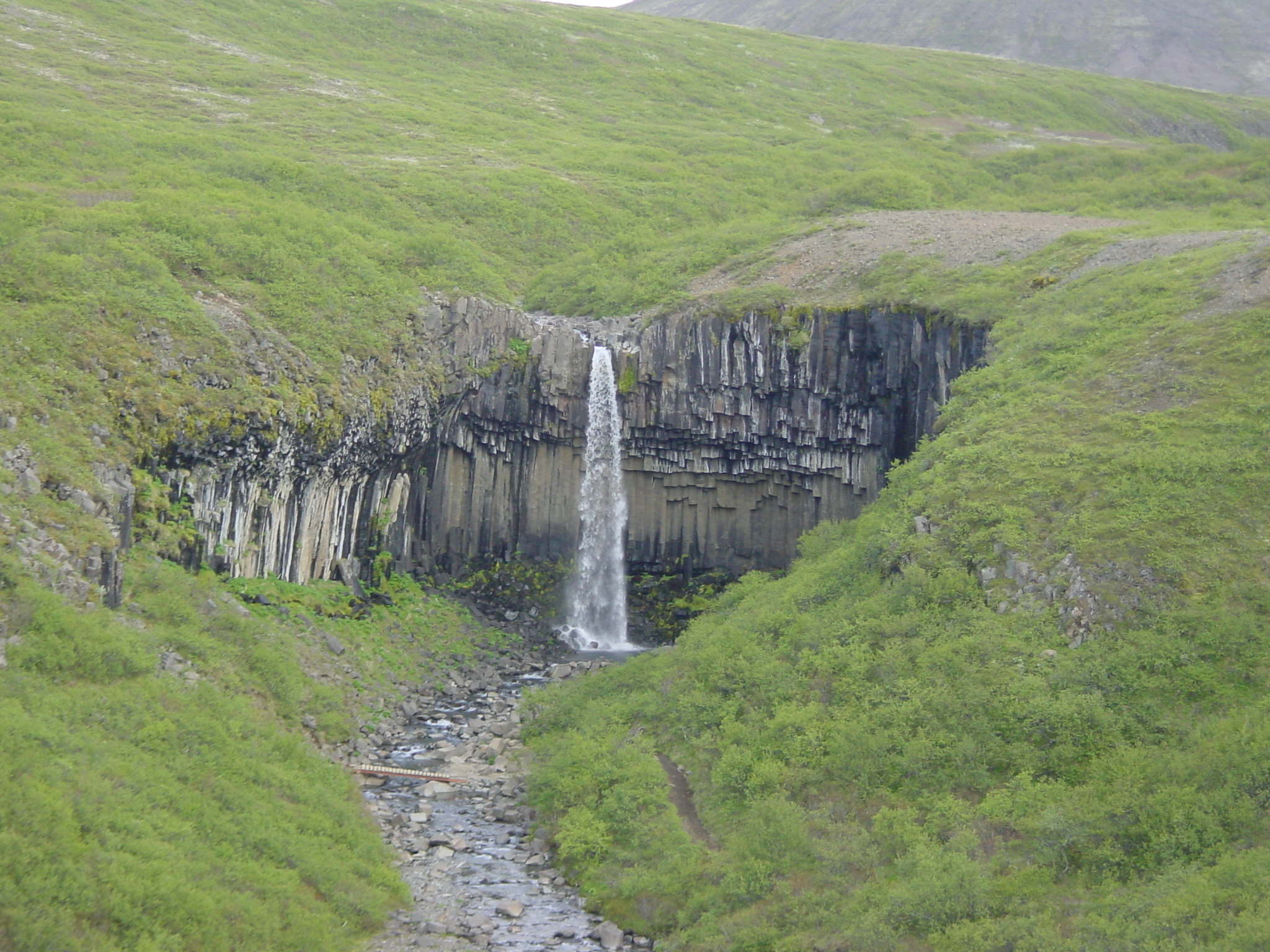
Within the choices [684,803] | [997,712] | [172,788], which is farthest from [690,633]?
[172,788]

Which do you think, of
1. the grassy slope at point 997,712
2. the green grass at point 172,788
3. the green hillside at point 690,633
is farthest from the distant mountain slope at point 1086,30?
the green grass at point 172,788

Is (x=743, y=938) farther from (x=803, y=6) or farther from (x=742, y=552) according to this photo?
(x=803, y=6)

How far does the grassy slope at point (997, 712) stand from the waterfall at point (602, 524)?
9.04 meters

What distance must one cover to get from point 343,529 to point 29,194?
14221 millimetres

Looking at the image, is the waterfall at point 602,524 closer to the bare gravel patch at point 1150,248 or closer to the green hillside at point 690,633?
the green hillside at point 690,633

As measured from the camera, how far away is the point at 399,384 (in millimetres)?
36156

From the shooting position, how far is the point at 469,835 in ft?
77.2

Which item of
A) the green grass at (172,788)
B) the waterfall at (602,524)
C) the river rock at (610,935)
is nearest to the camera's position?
the green grass at (172,788)

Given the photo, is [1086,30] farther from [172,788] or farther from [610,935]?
[172,788]

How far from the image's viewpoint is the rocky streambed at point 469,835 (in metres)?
19.5

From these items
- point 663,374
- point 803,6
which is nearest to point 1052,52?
point 803,6

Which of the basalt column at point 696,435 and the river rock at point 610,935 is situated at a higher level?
the basalt column at point 696,435

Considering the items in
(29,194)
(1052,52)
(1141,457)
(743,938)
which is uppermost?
(1052,52)

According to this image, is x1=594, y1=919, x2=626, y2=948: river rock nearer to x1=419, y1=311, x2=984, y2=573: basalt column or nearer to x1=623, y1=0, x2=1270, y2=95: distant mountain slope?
x1=419, y1=311, x2=984, y2=573: basalt column
